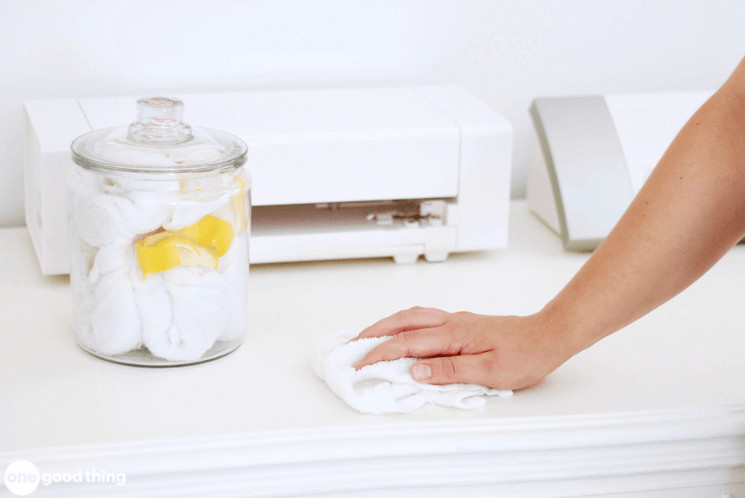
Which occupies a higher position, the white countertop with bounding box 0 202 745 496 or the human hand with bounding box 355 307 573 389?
the human hand with bounding box 355 307 573 389

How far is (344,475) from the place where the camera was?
70 centimetres

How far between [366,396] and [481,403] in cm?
9

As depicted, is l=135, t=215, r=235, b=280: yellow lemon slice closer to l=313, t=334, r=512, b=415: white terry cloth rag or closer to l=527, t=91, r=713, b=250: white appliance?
l=313, t=334, r=512, b=415: white terry cloth rag

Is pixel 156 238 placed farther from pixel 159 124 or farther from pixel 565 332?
pixel 565 332

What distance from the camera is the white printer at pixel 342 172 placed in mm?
964

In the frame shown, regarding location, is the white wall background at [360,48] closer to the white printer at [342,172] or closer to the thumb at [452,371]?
the white printer at [342,172]

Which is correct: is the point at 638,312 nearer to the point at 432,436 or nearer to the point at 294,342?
the point at 432,436

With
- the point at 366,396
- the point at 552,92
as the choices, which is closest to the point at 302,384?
the point at 366,396

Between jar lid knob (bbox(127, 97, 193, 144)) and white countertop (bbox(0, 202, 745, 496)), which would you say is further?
jar lid knob (bbox(127, 97, 193, 144))

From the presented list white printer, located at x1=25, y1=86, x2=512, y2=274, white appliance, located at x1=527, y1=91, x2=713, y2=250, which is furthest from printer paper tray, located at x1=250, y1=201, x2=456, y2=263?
white appliance, located at x1=527, y1=91, x2=713, y2=250

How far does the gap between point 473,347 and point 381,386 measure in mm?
88

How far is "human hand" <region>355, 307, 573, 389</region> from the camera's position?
0.76 meters

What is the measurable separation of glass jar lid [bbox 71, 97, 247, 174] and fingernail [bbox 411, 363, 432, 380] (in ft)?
0.71

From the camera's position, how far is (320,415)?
2.38 feet
